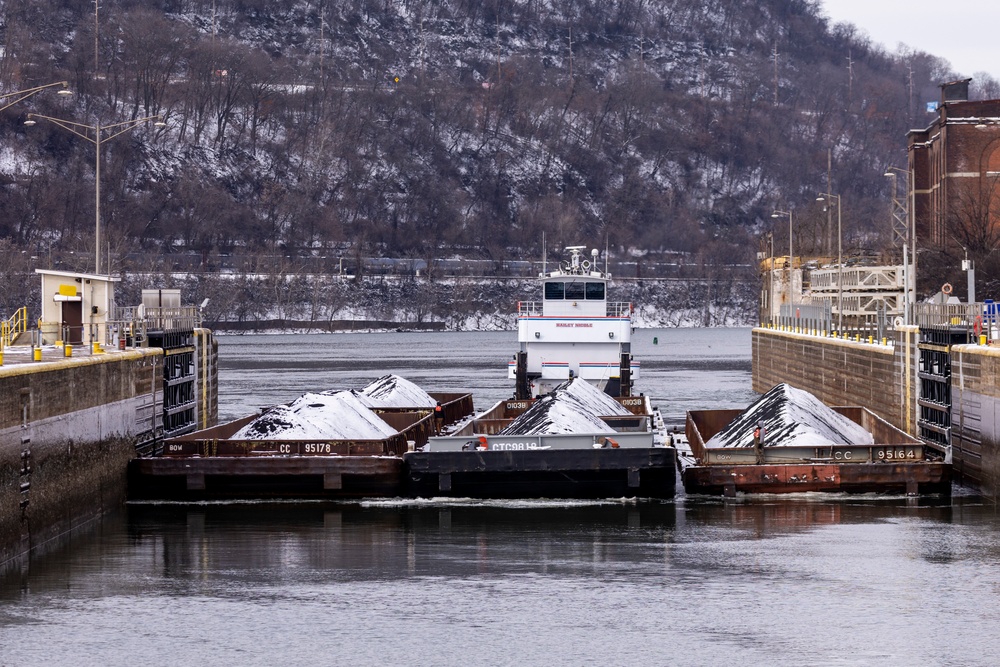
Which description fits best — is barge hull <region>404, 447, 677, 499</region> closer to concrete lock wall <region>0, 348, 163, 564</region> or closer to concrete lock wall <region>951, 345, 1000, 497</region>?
concrete lock wall <region>0, 348, 163, 564</region>

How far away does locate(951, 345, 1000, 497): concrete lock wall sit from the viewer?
3209cm

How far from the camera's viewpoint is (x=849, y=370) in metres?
53.2

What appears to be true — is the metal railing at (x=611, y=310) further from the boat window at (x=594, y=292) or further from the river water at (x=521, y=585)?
the river water at (x=521, y=585)

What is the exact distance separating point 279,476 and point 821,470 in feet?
40.7

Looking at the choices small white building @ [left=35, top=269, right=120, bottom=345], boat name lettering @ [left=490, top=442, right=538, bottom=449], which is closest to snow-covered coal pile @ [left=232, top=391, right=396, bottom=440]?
boat name lettering @ [left=490, top=442, right=538, bottom=449]

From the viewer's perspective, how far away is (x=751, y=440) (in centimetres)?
3528

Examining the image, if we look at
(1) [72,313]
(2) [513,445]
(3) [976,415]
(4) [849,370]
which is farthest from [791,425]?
(1) [72,313]

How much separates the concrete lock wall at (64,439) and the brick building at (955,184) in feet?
220

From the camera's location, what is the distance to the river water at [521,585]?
2025cm

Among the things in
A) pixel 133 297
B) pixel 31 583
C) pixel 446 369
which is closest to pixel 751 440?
pixel 31 583

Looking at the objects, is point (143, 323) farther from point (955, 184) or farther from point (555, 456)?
point (955, 184)

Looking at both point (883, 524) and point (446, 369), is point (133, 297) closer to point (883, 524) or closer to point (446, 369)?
point (446, 369)

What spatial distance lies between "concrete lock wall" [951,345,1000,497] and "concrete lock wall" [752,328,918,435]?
512cm

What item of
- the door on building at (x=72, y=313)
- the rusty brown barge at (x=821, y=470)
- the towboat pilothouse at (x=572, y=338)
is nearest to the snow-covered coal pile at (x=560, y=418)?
the rusty brown barge at (x=821, y=470)
